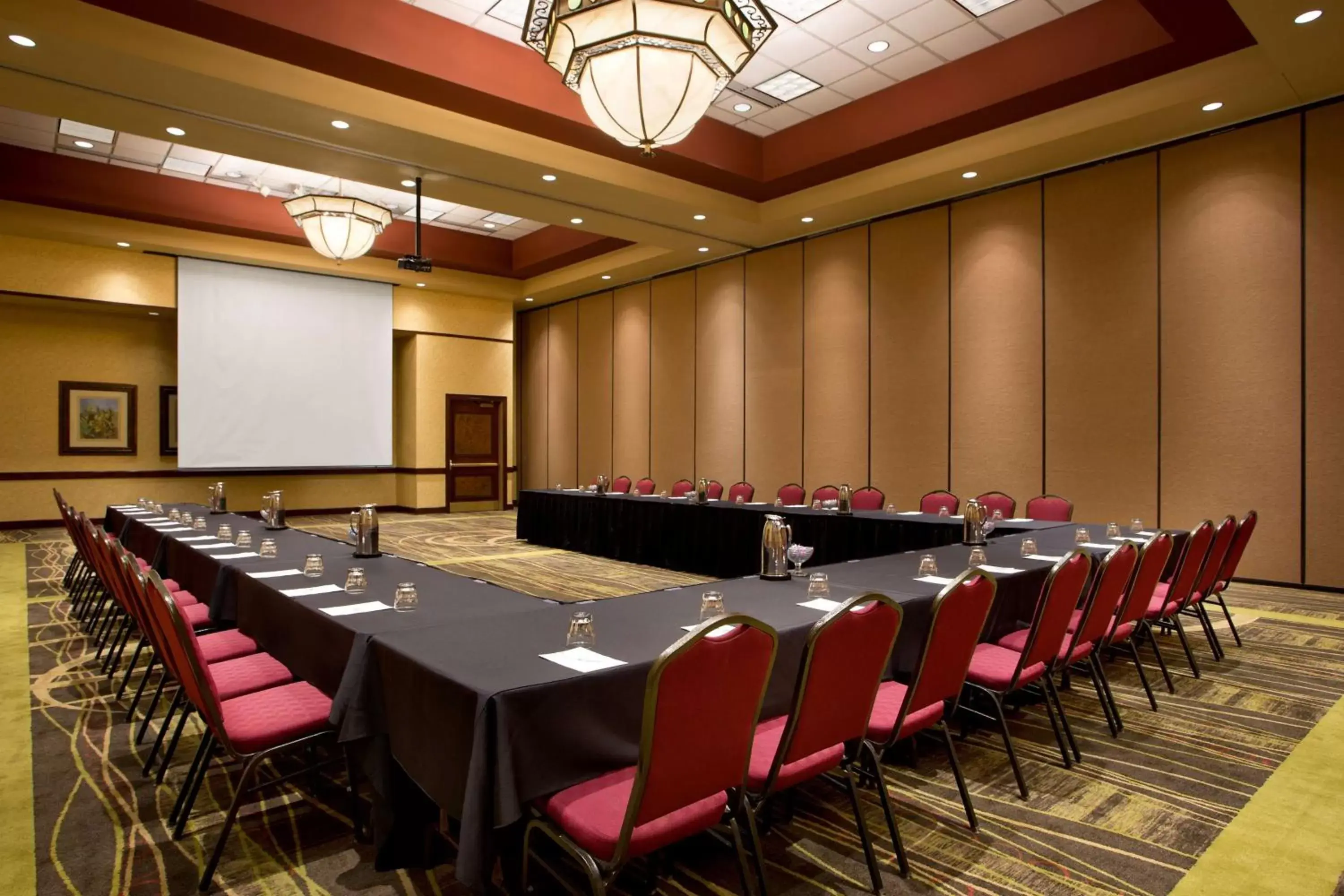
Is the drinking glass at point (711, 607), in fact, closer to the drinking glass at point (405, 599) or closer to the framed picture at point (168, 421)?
the drinking glass at point (405, 599)

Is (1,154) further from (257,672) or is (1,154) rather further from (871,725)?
(871,725)

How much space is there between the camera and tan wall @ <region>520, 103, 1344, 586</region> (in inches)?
248

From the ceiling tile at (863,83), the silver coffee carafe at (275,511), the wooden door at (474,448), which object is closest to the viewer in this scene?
the silver coffee carafe at (275,511)

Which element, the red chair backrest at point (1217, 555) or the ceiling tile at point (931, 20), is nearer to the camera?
the red chair backrest at point (1217, 555)

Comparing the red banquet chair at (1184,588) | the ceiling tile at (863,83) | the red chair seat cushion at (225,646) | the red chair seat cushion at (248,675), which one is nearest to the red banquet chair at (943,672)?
the red banquet chair at (1184,588)

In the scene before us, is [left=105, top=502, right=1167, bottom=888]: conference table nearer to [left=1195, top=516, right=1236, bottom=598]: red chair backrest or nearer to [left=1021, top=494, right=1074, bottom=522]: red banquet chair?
[left=1195, top=516, right=1236, bottom=598]: red chair backrest

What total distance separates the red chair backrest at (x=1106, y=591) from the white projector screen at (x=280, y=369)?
37.8ft

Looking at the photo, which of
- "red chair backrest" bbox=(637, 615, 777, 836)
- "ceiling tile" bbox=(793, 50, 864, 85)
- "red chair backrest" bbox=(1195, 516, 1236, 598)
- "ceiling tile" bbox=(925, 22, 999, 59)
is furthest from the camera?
"ceiling tile" bbox=(793, 50, 864, 85)

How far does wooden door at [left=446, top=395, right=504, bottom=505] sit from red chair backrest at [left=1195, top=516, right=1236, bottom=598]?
11.7m

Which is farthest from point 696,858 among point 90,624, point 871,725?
point 90,624

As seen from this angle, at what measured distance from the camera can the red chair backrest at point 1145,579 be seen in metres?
3.50

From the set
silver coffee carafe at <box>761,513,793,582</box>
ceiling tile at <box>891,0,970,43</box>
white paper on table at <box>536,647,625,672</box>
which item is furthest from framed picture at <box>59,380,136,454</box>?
white paper on table at <box>536,647,625,672</box>

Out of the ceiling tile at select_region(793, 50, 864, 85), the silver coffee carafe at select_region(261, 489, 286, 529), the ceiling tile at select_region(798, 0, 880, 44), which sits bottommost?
the silver coffee carafe at select_region(261, 489, 286, 529)

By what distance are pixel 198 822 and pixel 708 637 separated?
6.97ft
